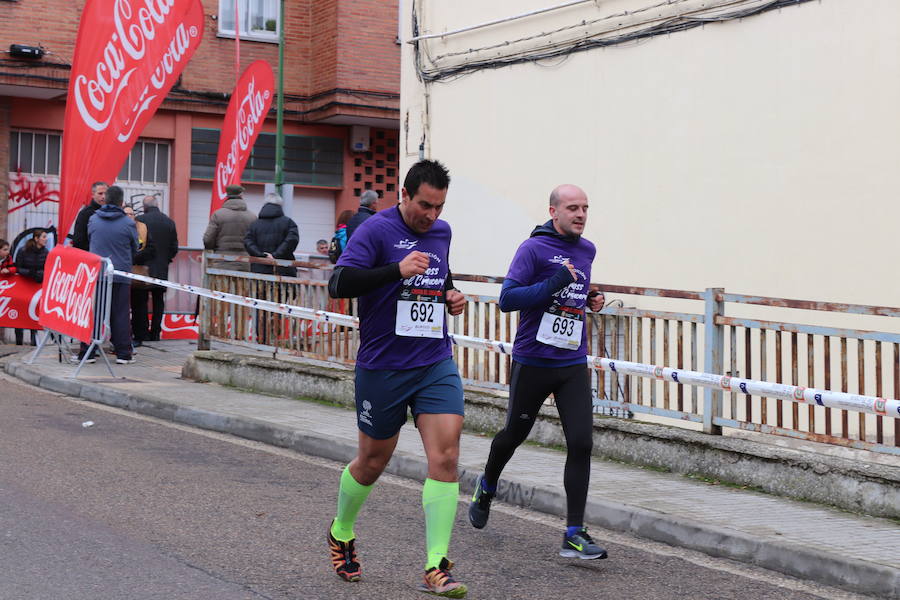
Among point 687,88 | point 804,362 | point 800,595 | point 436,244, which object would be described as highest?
point 687,88

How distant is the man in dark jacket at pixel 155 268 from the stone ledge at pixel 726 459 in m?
5.68

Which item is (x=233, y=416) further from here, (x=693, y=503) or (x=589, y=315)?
(x=693, y=503)

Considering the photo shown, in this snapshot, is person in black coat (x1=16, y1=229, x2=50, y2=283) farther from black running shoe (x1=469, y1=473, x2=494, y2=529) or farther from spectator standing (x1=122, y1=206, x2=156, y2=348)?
black running shoe (x1=469, y1=473, x2=494, y2=529)

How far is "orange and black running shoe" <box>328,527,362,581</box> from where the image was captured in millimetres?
5773

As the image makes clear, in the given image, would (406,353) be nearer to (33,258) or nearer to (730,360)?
(730,360)

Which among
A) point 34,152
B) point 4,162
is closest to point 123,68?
point 4,162

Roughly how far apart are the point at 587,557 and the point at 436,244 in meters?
1.77

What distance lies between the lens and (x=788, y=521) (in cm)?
715

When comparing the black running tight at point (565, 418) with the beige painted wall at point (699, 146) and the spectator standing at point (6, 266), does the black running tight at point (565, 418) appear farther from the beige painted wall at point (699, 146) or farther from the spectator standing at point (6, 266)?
the spectator standing at point (6, 266)

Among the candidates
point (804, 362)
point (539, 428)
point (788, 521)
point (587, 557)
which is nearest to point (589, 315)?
point (539, 428)

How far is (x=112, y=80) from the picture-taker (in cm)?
1372

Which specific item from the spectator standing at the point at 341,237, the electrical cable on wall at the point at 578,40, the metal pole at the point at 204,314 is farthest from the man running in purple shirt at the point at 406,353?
the spectator standing at the point at 341,237

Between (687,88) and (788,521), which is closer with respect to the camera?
(788,521)

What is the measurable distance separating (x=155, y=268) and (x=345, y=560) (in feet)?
38.5
